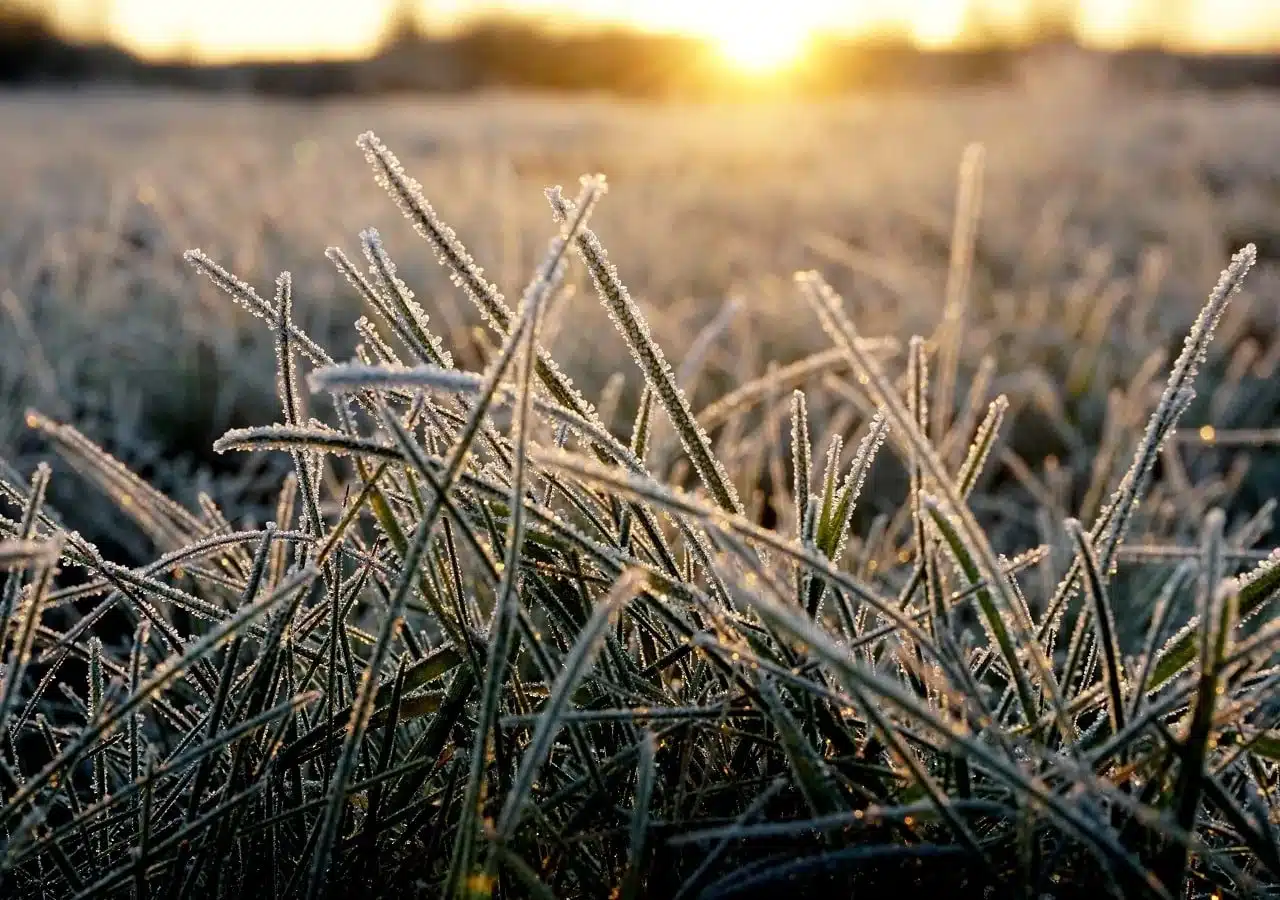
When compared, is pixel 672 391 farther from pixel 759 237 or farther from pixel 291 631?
pixel 759 237

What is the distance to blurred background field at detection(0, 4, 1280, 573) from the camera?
5.91 ft

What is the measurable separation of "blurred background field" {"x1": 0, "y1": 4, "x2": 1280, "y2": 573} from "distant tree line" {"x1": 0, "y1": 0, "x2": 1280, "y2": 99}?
9.83m

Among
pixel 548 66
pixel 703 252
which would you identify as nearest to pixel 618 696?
pixel 703 252

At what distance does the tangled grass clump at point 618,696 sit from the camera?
0.41m

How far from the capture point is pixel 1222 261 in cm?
290

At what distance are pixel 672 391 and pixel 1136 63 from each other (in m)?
13.2

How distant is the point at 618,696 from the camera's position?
20.6 inches

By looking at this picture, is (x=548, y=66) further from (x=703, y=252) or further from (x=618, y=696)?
(x=618, y=696)

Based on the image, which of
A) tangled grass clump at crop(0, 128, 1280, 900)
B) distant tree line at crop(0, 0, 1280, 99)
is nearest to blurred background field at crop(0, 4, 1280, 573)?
tangled grass clump at crop(0, 128, 1280, 900)

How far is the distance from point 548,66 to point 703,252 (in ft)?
56.7

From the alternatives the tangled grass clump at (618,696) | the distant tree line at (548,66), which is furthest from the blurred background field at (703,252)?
the distant tree line at (548,66)

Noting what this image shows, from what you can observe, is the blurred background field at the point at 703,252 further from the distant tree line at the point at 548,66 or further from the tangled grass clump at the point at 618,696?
the distant tree line at the point at 548,66

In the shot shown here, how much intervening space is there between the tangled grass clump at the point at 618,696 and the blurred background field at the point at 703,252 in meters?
0.10

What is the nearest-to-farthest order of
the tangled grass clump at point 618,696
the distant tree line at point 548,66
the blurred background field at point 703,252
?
the tangled grass clump at point 618,696, the blurred background field at point 703,252, the distant tree line at point 548,66
